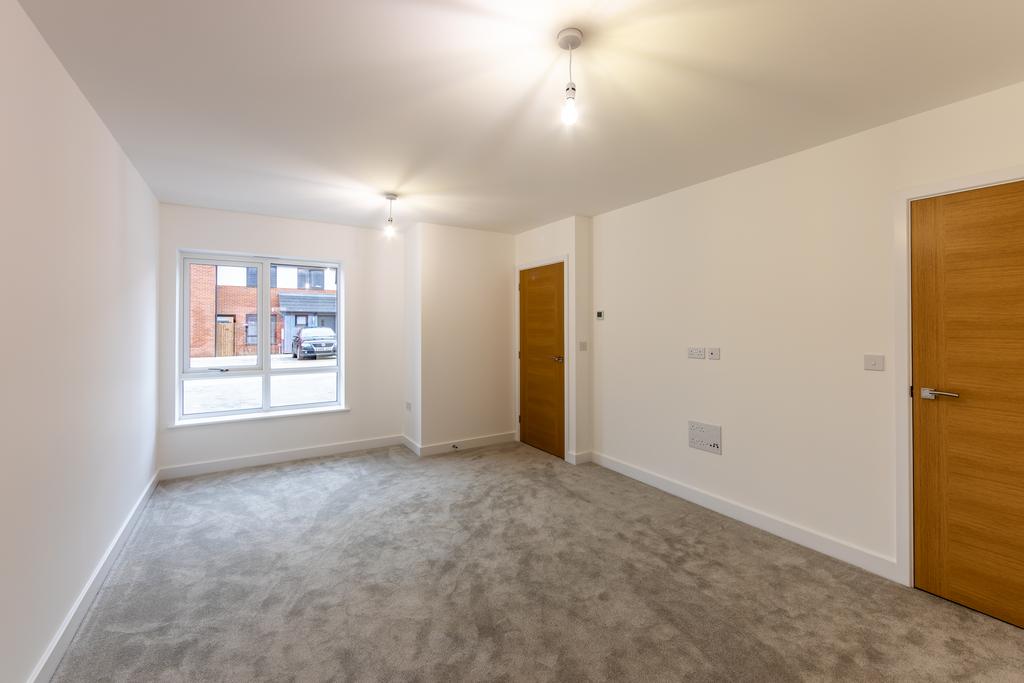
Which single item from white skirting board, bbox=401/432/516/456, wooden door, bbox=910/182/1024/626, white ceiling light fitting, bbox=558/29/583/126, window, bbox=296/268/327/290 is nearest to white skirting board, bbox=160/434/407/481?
white skirting board, bbox=401/432/516/456

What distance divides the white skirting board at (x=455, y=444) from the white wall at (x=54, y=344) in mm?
2490

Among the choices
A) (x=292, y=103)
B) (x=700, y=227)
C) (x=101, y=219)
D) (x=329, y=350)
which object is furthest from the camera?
(x=329, y=350)

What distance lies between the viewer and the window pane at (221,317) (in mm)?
4367

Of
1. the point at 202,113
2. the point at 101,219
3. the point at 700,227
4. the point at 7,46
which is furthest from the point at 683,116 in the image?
the point at 101,219

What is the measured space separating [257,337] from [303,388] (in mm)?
731

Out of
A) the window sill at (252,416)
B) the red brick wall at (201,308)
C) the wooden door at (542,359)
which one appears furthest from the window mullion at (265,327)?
the wooden door at (542,359)

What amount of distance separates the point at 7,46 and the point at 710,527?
4259mm

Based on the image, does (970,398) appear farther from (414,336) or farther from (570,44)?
(414,336)

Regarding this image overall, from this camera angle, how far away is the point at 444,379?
4953 millimetres

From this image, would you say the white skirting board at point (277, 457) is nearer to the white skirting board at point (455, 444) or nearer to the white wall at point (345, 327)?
the white wall at point (345, 327)

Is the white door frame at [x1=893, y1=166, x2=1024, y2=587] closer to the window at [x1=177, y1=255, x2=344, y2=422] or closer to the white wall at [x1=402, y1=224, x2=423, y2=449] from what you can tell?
the white wall at [x1=402, y1=224, x2=423, y2=449]

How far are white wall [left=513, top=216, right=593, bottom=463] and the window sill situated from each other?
257 centimetres

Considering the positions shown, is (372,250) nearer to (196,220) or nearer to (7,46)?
(196,220)

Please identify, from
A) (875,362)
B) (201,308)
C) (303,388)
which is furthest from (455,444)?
(875,362)
